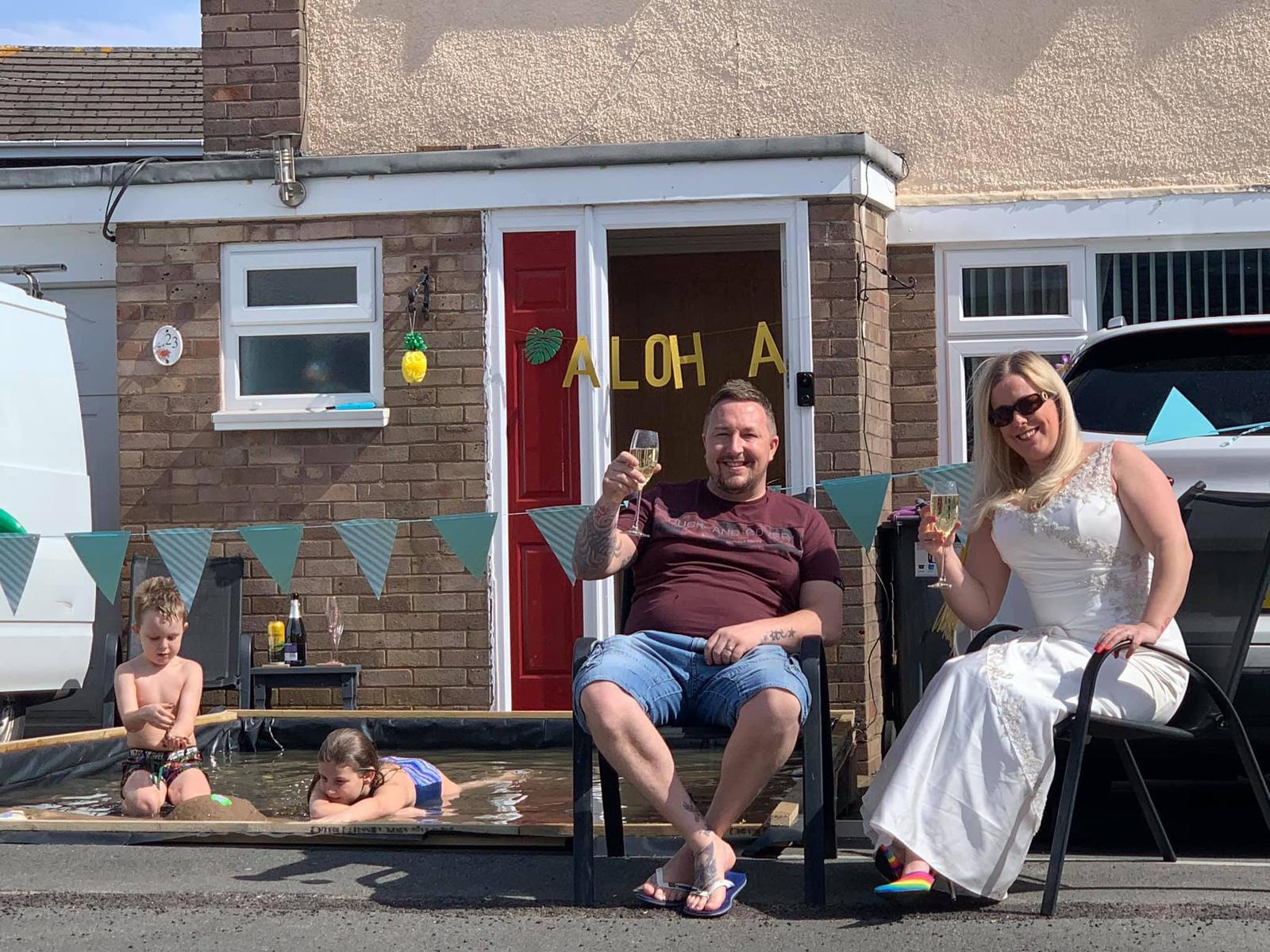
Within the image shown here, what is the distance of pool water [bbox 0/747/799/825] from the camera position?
581cm

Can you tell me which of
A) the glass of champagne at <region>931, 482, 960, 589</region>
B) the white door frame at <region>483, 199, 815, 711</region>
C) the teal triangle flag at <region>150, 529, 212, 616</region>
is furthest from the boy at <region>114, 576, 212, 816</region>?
the glass of champagne at <region>931, 482, 960, 589</region>

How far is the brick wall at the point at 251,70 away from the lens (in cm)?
911

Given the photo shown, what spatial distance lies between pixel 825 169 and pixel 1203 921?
517cm

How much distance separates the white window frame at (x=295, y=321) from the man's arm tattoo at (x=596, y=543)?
421cm

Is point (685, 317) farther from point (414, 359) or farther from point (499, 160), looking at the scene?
point (414, 359)

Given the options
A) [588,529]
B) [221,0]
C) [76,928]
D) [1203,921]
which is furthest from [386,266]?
[1203,921]

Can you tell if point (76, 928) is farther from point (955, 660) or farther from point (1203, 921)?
point (1203, 921)

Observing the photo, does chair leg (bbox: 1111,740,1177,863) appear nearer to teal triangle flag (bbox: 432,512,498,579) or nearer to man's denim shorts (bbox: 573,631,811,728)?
man's denim shorts (bbox: 573,631,811,728)

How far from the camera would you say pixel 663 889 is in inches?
160

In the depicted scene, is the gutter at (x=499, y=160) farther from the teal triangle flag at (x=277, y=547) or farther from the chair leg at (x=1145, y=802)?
the chair leg at (x=1145, y=802)

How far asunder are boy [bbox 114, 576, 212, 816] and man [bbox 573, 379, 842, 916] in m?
2.05

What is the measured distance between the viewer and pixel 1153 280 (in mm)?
8883

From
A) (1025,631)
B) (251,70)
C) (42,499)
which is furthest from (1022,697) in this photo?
(251,70)

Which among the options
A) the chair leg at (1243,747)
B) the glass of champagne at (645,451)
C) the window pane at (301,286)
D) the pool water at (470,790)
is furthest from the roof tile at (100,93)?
the chair leg at (1243,747)
